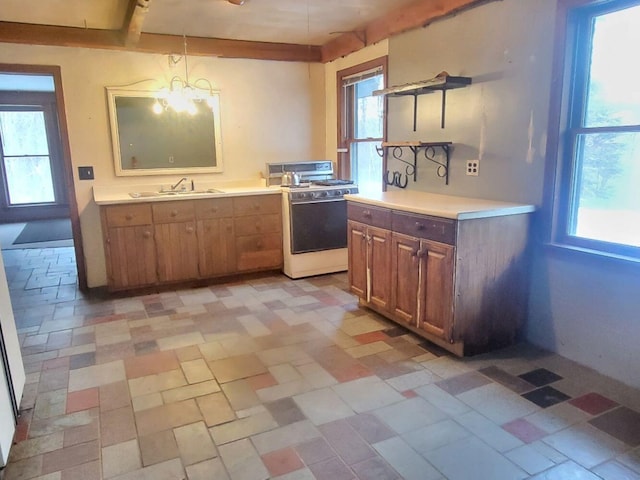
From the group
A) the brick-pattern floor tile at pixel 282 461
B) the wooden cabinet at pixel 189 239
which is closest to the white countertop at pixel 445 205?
the wooden cabinet at pixel 189 239

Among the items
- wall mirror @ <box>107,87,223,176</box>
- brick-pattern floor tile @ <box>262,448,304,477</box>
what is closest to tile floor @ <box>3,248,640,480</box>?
brick-pattern floor tile @ <box>262,448,304,477</box>

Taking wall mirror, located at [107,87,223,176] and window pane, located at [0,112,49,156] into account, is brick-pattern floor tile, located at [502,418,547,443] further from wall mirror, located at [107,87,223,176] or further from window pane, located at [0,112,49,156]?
window pane, located at [0,112,49,156]

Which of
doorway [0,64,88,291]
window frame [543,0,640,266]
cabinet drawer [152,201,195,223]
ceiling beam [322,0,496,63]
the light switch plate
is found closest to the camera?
window frame [543,0,640,266]

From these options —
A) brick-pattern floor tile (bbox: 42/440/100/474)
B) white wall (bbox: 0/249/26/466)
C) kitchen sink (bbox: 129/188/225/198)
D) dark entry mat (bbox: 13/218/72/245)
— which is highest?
kitchen sink (bbox: 129/188/225/198)

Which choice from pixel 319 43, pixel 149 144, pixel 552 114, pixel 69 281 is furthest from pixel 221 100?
pixel 552 114

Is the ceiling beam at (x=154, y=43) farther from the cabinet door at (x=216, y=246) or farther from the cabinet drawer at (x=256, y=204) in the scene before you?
the cabinet door at (x=216, y=246)

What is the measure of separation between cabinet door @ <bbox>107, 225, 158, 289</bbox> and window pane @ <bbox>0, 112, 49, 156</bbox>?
561 centimetres

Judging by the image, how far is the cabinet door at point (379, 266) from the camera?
10.4 feet

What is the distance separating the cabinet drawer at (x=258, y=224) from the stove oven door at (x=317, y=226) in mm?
258

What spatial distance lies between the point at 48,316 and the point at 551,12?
397 cm

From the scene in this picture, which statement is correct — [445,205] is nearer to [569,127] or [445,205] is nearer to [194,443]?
[569,127]

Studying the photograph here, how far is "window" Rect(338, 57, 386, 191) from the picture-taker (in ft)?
14.2

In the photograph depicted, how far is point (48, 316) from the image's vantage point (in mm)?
3582

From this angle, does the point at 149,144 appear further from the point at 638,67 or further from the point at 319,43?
the point at 638,67
